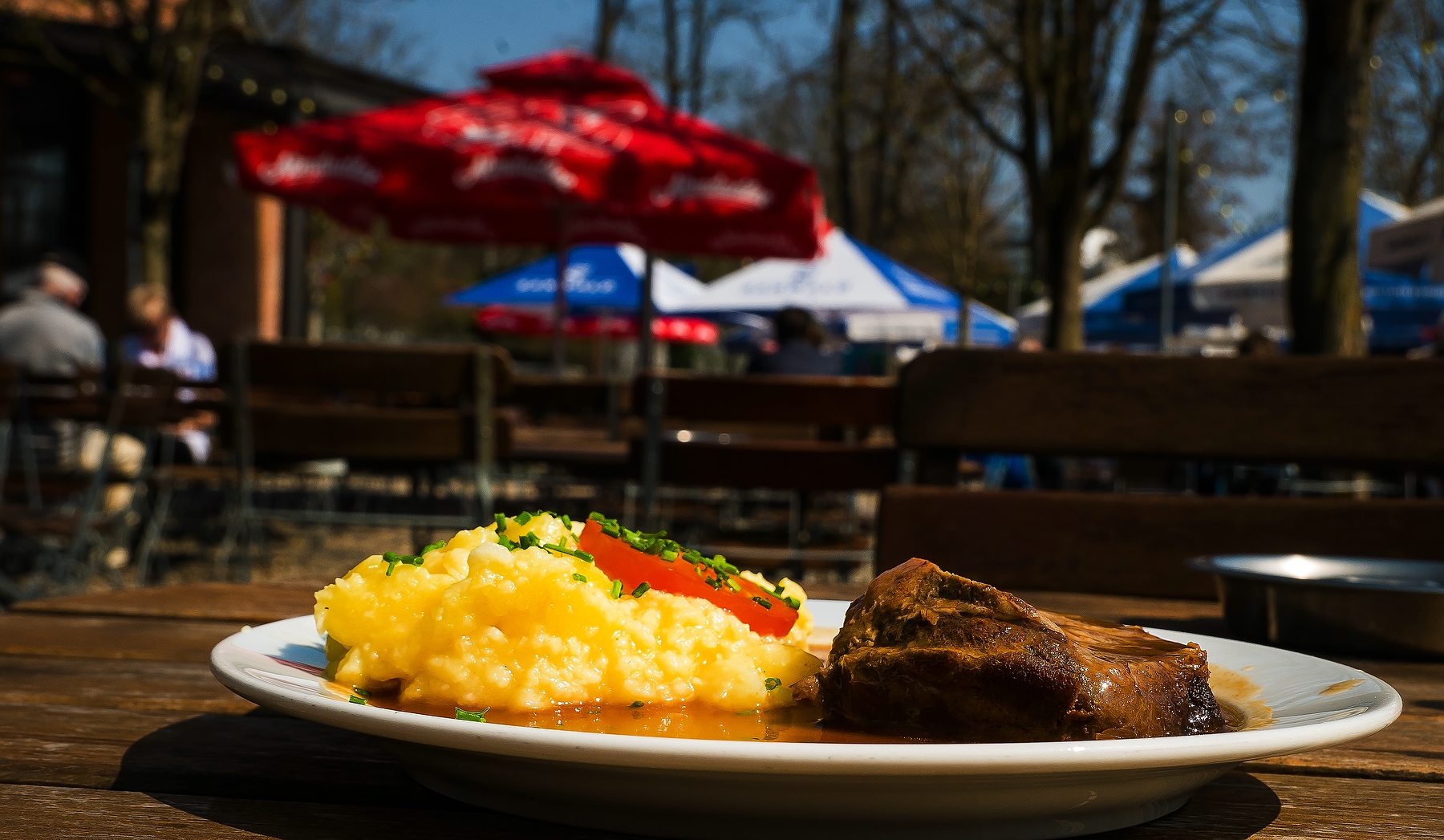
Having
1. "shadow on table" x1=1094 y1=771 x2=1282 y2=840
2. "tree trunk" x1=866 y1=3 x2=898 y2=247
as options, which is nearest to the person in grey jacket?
"shadow on table" x1=1094 y1=771 x2=1282 y2=840

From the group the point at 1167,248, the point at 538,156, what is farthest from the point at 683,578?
the point at 1167,248

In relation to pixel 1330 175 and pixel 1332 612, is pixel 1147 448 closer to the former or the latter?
pixel 1332 612

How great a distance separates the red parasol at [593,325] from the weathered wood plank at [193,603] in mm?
18189

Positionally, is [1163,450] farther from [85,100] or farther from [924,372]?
[85,100]

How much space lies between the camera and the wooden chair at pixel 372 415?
13.9ft

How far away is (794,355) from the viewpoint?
779 centimetres

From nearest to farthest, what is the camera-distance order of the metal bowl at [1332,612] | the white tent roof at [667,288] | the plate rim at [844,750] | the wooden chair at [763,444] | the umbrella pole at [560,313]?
the plate rim at [844,750], the metal bowl at [1332,612], the wooden chair at [763,444], the umbrella pole at [560,313], the white tent roof at [667,288]

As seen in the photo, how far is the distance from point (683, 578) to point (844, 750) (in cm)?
36

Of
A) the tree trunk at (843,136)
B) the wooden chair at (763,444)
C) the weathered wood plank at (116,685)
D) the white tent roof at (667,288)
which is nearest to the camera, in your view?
the weathered wood plank at (116,685)

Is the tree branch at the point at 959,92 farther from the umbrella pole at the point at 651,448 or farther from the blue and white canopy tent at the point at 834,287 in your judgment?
the umbrella pole at the point at 651,448

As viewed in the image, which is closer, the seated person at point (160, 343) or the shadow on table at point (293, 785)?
the shadow on table at point (293, 785)

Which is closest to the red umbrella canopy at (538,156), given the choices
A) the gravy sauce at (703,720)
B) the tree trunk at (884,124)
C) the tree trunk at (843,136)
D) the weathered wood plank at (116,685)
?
the tree trunk at (884,124)

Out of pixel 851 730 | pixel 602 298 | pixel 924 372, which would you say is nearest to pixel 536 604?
pixel 851 730

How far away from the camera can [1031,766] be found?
1.91ft
